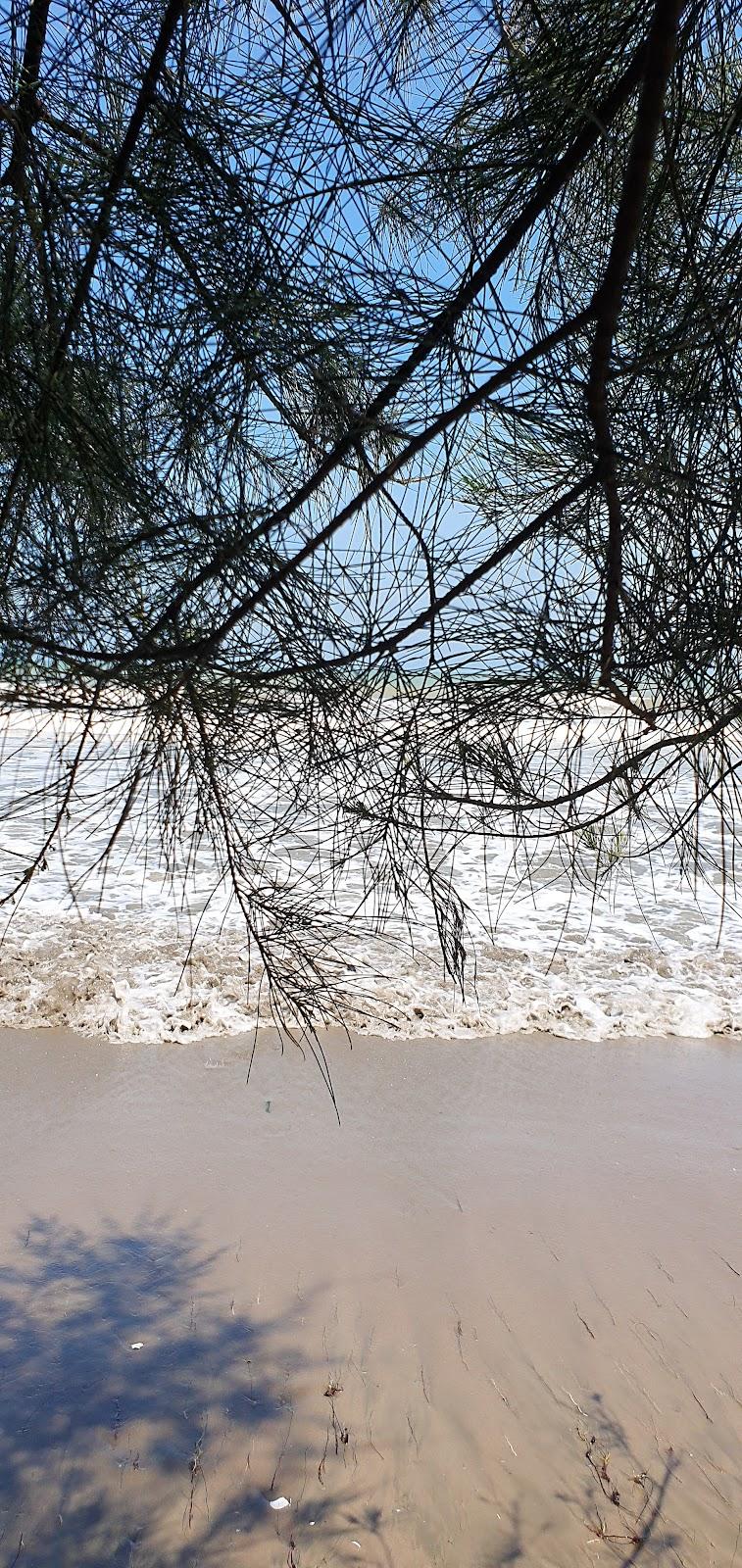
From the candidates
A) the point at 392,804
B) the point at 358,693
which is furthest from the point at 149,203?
the point at 392,804

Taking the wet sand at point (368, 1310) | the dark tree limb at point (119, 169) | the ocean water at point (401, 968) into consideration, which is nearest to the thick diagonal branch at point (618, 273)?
the dark tree limb at point (119, 169)

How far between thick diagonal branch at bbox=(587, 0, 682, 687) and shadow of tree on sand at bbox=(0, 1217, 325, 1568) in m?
1.72

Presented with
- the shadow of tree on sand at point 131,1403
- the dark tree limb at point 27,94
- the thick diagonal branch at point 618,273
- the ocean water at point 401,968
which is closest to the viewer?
the thick diagonal branch at point 618,273

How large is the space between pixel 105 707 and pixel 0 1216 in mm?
2248

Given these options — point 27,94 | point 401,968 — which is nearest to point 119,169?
point 27,94

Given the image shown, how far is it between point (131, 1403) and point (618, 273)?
7.40 feet

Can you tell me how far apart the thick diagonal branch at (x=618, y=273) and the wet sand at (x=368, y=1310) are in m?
1.66

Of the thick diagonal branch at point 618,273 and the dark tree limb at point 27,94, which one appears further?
the dark tree limb at point 27,94

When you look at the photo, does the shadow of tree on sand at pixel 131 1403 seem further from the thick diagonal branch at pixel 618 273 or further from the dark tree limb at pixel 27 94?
the dark tree limb at pixel 27 94

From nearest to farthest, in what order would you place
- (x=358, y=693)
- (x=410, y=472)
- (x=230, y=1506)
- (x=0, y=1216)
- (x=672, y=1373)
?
(x=358, y=693)
(x=410, y=472)
(x=230, y=1506)
(x=672, y=1373)
(x=0, y=1216)

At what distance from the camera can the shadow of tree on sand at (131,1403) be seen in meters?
1.96

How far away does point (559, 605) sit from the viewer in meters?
1.31

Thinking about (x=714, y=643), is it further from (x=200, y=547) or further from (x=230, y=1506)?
(x=230, y=1506)

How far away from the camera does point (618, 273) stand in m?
1.03
